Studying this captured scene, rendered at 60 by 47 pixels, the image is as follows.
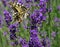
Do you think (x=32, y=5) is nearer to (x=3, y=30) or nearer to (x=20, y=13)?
(x=3, y=30)

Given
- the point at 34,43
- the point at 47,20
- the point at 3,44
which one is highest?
the point at 34,43

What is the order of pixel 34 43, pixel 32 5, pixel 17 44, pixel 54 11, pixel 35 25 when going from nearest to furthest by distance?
pixel 34 43 < pixel 35 25 < pixel 17 44 < pixel 32 5 < pixel 54 11

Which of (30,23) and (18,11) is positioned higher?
(18,11)

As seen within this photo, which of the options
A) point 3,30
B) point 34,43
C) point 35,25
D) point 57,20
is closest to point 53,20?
point 57,20

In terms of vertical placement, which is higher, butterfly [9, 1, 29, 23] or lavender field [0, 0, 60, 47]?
butterfly [9, 1, 29, 23]

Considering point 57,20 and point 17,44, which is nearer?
point 17,44

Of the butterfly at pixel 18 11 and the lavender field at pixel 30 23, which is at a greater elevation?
the butterfly at pixel 18 11

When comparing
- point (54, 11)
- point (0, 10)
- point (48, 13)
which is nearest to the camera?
point (48, 13)

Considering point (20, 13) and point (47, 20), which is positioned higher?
point (20, 13)
